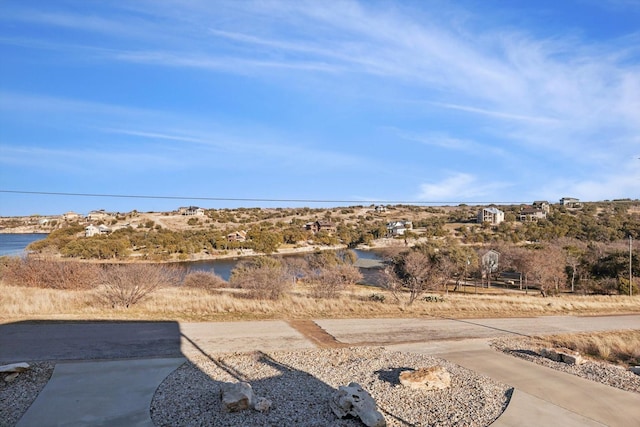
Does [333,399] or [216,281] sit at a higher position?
[333,399]

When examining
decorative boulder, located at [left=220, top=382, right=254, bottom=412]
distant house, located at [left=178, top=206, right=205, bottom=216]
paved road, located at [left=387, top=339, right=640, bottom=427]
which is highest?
distant house, located at [left=178, top=206, right=205, bottom=216]

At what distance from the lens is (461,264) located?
37.6 meters

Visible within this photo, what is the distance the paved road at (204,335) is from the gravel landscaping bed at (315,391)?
126cm

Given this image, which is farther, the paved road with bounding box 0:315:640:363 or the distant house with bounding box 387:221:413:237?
the distant house with bounding box 387:221:413:237

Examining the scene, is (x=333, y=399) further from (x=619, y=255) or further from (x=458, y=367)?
(x=619, y=255)

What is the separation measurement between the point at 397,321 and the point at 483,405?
846 cm

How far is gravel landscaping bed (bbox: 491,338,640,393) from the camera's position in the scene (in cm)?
966

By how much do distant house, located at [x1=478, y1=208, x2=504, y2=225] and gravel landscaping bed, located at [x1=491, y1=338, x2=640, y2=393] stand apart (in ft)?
239

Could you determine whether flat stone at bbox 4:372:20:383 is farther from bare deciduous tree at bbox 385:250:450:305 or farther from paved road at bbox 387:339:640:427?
bare deciduous tree at bbox 385:250:450:305

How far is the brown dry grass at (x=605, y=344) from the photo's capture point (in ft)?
42.7

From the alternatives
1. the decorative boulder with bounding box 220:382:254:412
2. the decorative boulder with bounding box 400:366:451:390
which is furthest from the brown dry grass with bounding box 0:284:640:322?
the decorative boulder with bounding box 220:382:254:412

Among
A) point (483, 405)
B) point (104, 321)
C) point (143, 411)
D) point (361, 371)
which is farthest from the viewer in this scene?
point (104, 321)

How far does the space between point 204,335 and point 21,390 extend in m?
5.25

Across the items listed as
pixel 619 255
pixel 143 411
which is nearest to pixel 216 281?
pixel 143 411
